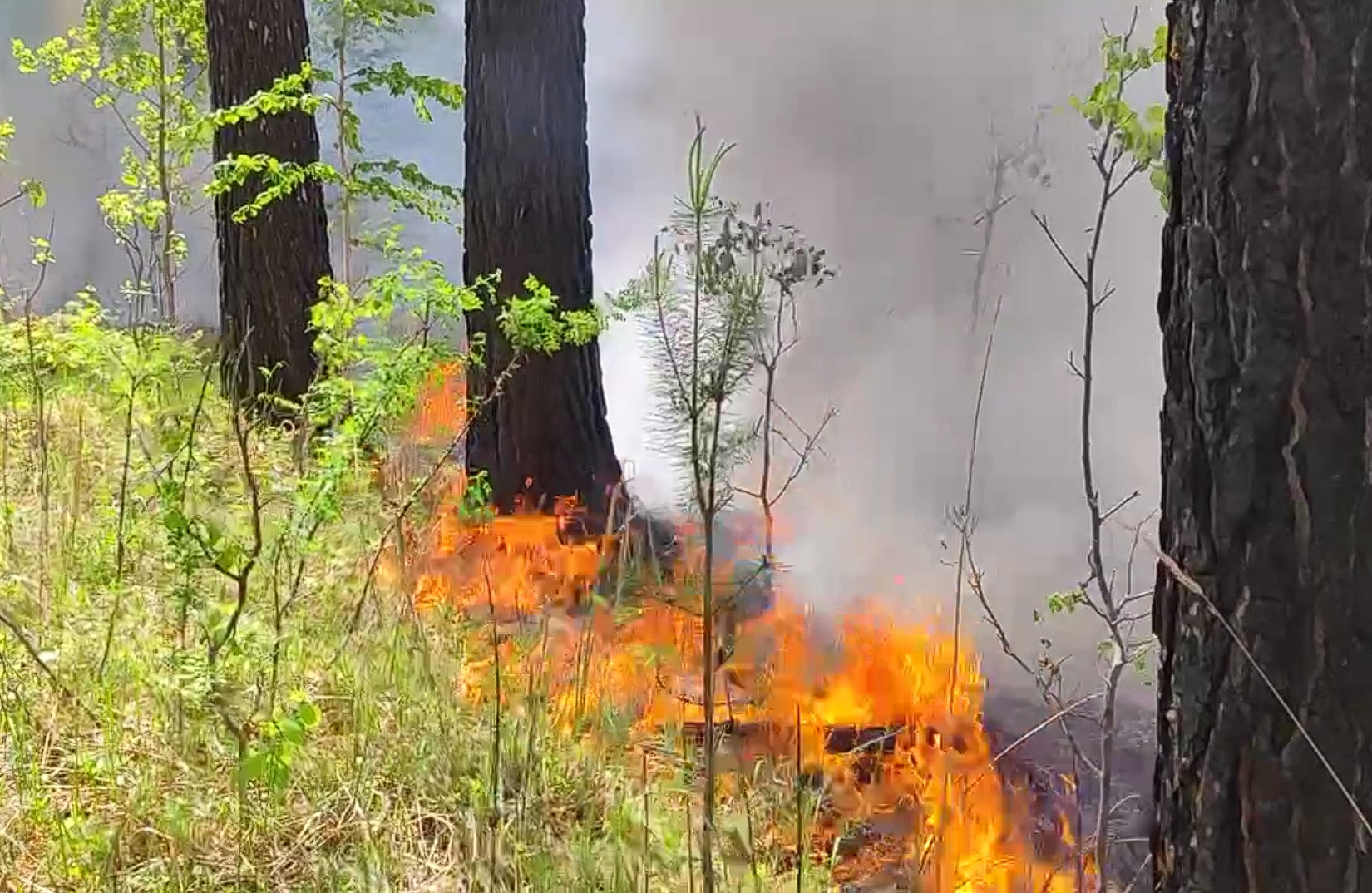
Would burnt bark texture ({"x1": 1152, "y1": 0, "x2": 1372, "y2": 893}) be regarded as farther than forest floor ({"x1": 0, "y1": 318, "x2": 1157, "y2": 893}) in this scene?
No

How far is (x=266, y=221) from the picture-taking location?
378cm

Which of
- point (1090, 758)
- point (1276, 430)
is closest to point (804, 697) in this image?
point (1090, 758)

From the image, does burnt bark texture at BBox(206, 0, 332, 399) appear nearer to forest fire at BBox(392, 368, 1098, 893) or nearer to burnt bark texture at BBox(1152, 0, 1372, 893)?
forest fire at BBox(392, 368, 1098, 893)

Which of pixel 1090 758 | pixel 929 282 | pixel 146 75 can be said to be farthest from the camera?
pixel 146 75

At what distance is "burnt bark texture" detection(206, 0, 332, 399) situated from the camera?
3697 mm

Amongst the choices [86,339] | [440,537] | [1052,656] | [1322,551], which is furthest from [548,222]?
[1322,551]

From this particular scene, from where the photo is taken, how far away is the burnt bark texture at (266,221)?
3.70 metres

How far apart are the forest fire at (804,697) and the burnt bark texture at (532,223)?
0.34m

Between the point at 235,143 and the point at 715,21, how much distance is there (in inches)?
67.0

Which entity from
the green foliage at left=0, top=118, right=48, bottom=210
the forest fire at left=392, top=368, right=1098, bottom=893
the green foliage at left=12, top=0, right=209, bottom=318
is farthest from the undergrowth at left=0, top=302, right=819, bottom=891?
the green foliage at left=12, top=0, right=209, bottom=318

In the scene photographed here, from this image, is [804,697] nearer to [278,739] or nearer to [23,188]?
[278,739]

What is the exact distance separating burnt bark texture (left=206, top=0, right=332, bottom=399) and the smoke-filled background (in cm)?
105

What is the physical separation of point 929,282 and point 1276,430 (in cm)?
269

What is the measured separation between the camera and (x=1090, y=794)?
2.67m
